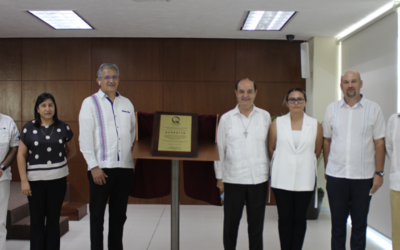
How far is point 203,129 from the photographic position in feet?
8.30

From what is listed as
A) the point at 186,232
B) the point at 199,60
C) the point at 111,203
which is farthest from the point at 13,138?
the point at 199,60

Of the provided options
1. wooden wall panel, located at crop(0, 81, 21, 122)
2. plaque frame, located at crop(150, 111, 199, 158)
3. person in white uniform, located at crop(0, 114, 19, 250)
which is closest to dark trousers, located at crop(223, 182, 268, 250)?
plaque frame, located at crop(150, 111, 199, 158)

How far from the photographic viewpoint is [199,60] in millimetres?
5352

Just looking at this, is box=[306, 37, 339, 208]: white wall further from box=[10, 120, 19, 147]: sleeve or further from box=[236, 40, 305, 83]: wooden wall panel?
box=[10, 120, 19, 147]: sleeve

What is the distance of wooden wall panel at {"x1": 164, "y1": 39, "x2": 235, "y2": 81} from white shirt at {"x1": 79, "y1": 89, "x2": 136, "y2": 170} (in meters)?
2.91

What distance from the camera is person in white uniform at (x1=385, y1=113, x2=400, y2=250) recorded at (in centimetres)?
237

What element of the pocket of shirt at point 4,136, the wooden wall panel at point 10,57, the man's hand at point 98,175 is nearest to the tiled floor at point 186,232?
the man's hand at point 98,175

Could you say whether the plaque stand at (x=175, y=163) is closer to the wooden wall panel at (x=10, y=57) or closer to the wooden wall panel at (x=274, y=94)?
the wooden wall panel at (x=274, y=94)

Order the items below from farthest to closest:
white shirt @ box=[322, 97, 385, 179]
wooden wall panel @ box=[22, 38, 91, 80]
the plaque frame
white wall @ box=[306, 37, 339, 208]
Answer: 1. wooden wall panel @ box=[22, 38, 91, 80]
2. white wall @ box=[306, 37, 339, 208]
3. white shirt @ box=[322, 97, 385, 179]
4. the plaque frame

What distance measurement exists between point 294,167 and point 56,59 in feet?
15.5

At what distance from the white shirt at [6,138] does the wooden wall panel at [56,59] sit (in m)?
2.84

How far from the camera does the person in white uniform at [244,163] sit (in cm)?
246

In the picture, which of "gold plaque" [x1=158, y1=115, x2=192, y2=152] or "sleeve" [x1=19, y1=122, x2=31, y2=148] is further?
"sleeve" [x1=19, y1=122, x2=31, y2=148]

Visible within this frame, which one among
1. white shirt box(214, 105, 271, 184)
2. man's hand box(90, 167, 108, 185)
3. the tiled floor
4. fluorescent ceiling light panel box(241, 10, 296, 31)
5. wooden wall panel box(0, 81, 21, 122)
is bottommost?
the tiled floor
